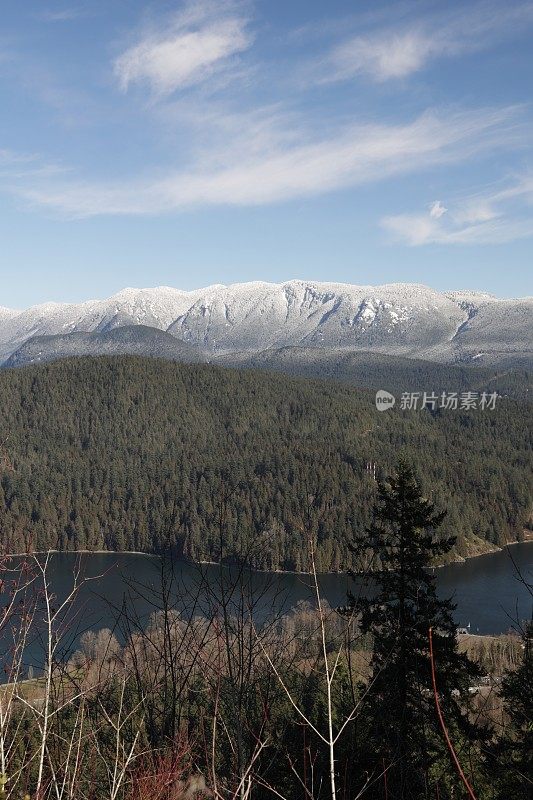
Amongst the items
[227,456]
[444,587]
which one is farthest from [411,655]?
[227,456]

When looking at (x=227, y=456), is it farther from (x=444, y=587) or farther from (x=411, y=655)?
(x=411, y=655)

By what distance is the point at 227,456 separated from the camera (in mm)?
110438

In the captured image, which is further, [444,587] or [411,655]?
[444,587]

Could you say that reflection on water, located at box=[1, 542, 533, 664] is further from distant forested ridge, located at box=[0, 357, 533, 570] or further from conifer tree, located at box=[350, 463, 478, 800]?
conifer tree, located at box=[350, 463, 478, 800]

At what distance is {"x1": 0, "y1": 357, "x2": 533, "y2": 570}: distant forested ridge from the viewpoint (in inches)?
3381

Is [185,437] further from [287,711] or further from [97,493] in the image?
[287,711]

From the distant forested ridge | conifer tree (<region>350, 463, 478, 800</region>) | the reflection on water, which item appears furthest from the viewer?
the distant forested ridge

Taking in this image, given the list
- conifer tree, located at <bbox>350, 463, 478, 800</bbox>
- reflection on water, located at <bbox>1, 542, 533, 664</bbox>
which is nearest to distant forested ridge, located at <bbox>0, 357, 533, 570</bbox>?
A: reflection on water, located at <bbox>1, 542, 533, 664</bbox>

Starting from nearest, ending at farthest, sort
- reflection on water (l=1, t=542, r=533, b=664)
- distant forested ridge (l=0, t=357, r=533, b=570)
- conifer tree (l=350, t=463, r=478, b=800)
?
conifer tree (l=350, t=463, r=478, b=800) → reflection on water (l=1, t=542, r=533, b=664) → distant forested ridge (l=0, t=357, r=533, b=570)

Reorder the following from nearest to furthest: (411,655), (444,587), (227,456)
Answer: (411,655) → (444,587) → (227,456)

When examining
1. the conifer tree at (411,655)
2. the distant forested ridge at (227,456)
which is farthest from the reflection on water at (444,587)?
the conifer tree at (411,655)

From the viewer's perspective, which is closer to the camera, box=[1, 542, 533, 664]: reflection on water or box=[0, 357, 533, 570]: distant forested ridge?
box=[1, 542, 533, 664]: reflection on water

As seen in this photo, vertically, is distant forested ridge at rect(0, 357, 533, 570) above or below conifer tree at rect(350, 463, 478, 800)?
below

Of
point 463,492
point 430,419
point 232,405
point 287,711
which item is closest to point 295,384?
point 232,405
